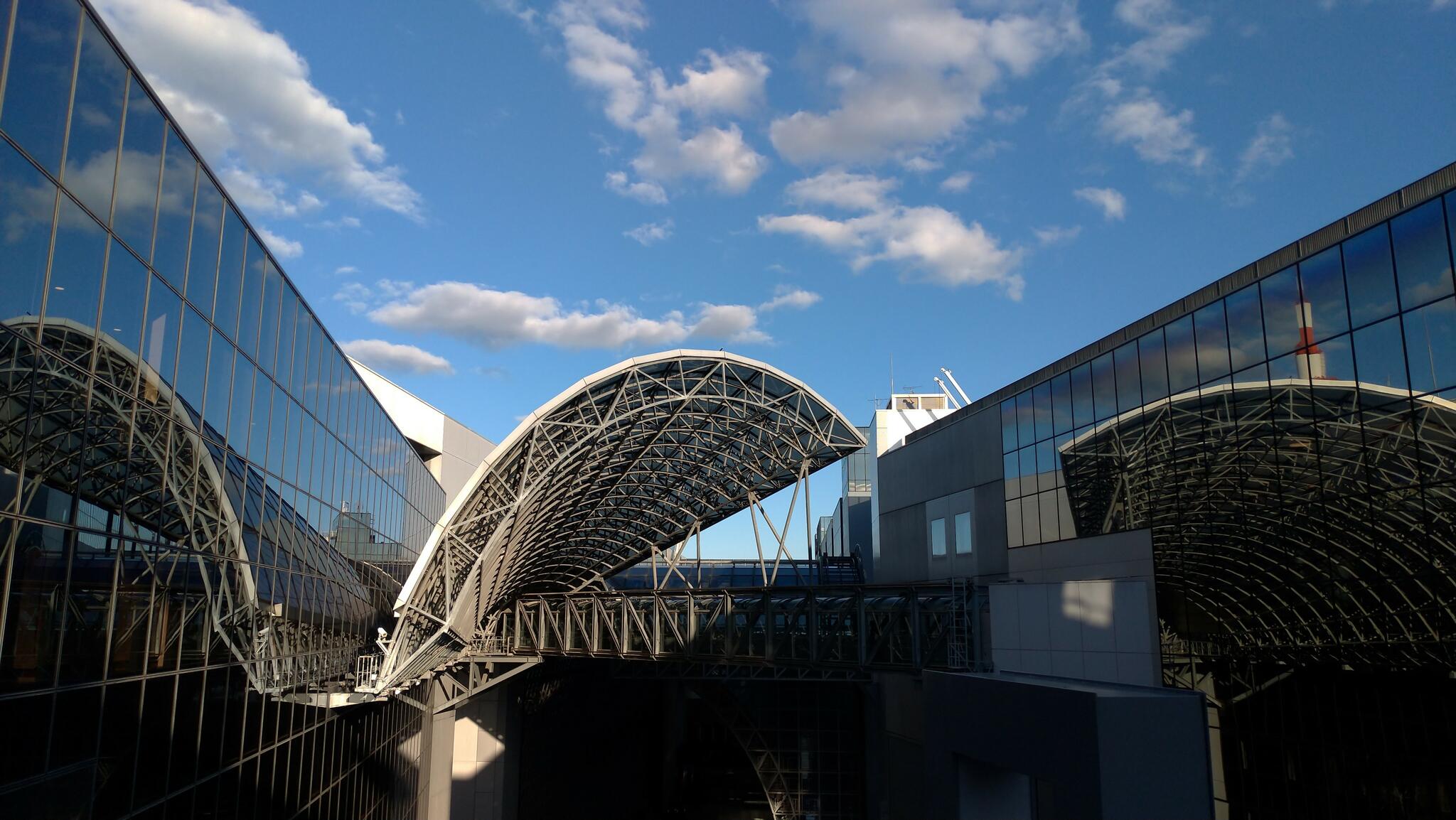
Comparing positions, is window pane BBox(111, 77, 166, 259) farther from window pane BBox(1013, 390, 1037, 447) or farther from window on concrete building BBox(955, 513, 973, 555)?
window on concrete building BBox(955, 513, 973, 555)

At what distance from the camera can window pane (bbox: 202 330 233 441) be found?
14852 mm

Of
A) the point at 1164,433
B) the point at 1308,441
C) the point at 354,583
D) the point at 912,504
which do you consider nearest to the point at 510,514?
the point at 354,583

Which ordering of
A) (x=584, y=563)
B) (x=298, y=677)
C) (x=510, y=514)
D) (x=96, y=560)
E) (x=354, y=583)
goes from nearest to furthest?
(x=96, y=560), (x=298, y=677), (x=354, y=583), (x=510, y=514), (x=584, y=563)

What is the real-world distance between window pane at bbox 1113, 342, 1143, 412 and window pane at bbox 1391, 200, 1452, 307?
25.9 feet

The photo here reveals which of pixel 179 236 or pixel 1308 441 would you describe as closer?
pixel 179 236

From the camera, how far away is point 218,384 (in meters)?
15.3

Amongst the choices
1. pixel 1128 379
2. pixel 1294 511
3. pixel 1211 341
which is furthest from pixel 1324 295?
pixel 1128 379

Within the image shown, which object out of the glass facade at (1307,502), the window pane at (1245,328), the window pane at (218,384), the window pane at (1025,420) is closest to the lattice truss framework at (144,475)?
the window pane at (218,384)

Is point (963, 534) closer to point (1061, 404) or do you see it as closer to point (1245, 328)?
point (1061, 404)

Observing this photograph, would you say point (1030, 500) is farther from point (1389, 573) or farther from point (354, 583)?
point (354, 583)

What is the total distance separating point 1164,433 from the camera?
23.1 meters

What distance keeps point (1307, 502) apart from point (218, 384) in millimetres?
19498

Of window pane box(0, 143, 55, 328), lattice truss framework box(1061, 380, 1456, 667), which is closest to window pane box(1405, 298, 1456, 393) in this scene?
lattice truss framework box(1061, 380, 1456, 667)

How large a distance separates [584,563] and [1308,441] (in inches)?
1661
